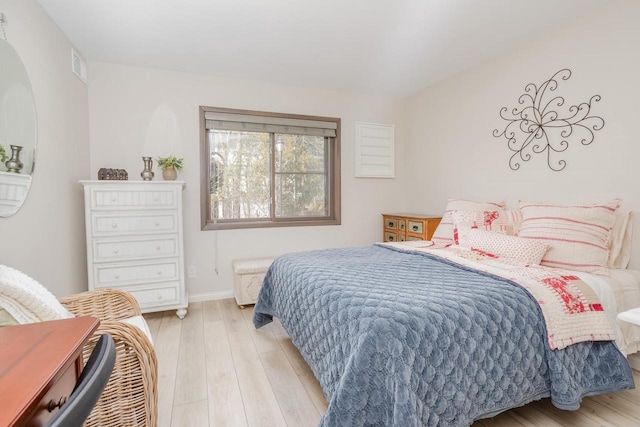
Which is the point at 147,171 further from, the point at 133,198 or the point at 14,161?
the point at 14,161

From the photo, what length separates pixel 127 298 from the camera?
1.80m

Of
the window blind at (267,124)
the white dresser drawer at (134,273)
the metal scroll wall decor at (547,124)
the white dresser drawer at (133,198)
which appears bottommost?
the white dresser drawer at (134,273)

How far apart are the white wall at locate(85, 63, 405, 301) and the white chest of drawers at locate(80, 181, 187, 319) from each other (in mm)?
497

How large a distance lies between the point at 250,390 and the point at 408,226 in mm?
2404

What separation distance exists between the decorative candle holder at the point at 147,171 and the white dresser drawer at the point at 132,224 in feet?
1.33

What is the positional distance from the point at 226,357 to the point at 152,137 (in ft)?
7.32

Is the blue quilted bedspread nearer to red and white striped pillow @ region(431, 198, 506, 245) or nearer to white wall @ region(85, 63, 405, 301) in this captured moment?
red and white striped pillow @ region(431, 198, 506, 245)

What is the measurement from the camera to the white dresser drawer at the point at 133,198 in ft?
8.61

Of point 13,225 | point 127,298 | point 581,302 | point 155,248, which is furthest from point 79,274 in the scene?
point 581,302

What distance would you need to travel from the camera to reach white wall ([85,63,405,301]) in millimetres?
3061

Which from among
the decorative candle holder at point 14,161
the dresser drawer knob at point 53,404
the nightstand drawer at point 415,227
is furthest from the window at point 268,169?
the dresser drawer knob at point 53,404

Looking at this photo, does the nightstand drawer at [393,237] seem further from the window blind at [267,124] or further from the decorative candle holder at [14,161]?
the decorative candle holder at [14,161]

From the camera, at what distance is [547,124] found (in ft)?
8.51

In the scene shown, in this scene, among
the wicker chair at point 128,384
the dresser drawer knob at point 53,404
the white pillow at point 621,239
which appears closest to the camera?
the dresser drawer knob at point 53,404
